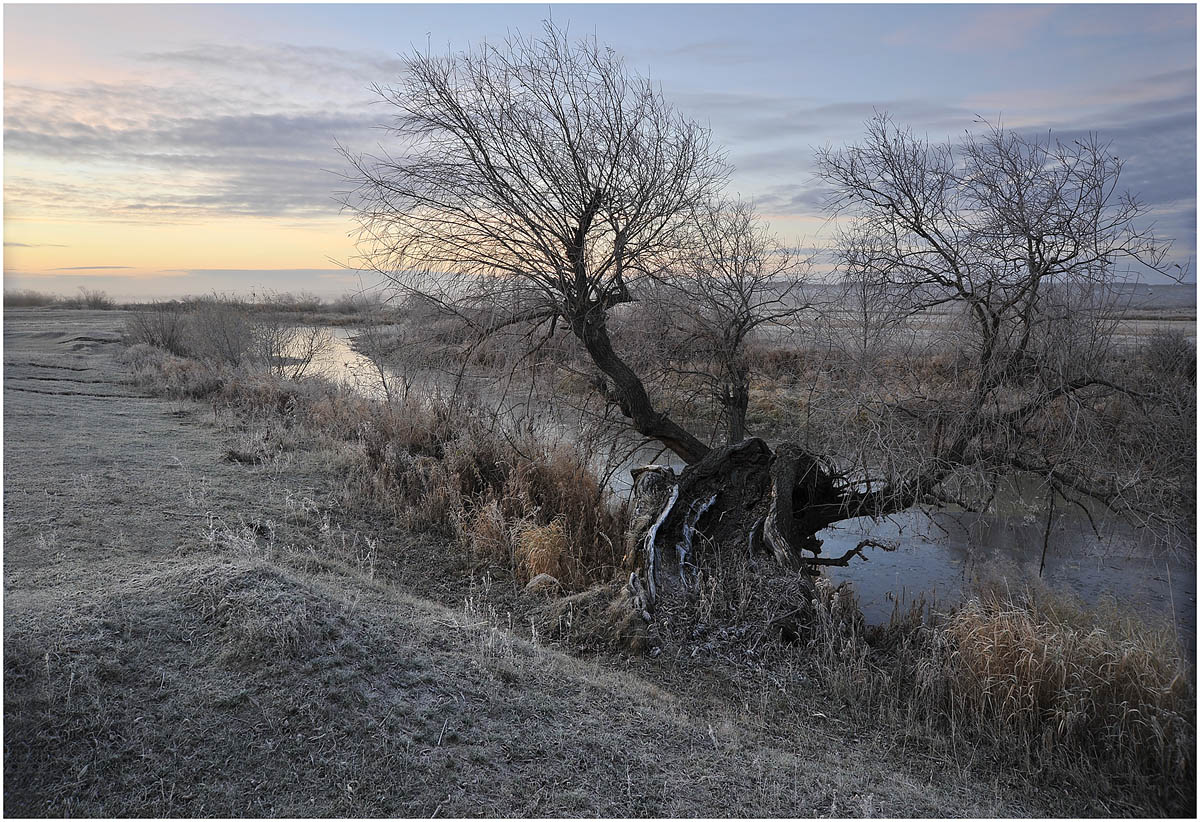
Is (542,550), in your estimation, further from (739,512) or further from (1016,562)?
(1016,562)

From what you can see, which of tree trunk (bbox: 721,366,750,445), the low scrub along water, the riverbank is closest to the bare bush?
the riverbank

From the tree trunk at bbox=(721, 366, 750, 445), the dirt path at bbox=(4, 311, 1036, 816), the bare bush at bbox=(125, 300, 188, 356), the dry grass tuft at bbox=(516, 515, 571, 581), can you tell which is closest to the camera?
the dirt path at bbox=(4, 311, 1036, 816)

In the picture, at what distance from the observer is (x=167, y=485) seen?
8.55 m

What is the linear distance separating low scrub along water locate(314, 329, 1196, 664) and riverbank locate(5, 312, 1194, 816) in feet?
10.4

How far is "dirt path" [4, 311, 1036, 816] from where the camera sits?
12.1ft

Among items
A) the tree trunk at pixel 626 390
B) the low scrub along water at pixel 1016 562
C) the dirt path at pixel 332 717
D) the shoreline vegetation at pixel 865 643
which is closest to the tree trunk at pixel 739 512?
the shoreline vegetation at pixel 865 643

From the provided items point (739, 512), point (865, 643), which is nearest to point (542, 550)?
point (739, 512)

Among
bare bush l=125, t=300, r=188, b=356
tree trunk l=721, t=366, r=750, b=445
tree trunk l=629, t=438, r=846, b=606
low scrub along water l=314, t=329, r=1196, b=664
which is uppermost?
bare bush l=125, t=300, r=188, b=356

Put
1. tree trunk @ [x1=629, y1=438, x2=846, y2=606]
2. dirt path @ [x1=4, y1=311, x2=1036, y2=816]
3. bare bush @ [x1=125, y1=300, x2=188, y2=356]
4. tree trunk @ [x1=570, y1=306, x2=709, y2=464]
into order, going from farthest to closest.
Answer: bare bush @ [x1=125, y1=300, x2=188, y2=356] → tree trunk @ [x1=570, y1=306, x2=709, y2=464] → tree trunk @ [x1=629, y1=438, x2=846, y2=606] → dirt path @ [x1=4, y1=311, x2=1036, y2=816]

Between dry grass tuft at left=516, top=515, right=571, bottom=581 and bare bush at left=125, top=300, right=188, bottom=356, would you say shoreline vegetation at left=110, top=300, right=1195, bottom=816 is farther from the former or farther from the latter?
bare bush at left=125, top=300, right=188, bottom=356

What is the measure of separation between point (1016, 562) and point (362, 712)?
313 inches

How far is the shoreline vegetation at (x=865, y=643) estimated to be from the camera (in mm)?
5062

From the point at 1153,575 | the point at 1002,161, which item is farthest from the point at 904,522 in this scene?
the point at 1002,161

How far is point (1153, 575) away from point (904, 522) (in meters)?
3.05
